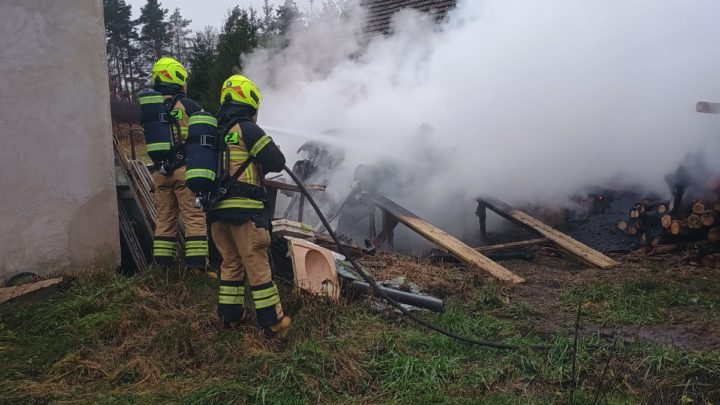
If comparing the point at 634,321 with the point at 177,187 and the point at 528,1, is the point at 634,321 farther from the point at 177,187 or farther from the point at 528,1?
the point at 528,1

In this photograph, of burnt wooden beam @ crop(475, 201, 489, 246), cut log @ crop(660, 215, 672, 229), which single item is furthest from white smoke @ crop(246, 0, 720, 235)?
cut log @ crop(660, 215, 672, 229)

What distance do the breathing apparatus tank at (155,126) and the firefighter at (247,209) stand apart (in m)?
1.37

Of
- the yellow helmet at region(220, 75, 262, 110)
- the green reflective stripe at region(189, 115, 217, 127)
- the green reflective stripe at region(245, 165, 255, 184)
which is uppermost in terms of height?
the yellow helmet at region(220, 75, 262, 110)

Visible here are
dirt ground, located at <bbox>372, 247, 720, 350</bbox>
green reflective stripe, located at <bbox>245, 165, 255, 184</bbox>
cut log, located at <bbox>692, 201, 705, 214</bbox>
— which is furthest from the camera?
cut log, located at <bbox>692, 201, 705, 214</bbox>

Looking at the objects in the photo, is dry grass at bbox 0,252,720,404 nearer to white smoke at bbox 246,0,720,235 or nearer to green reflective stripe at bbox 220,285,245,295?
green reflective stripe at bbox 220,285,245,295

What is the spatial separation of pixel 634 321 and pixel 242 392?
3111 millimetres

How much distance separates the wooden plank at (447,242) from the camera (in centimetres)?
610

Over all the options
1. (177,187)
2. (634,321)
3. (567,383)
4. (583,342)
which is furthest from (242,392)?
(634,321)

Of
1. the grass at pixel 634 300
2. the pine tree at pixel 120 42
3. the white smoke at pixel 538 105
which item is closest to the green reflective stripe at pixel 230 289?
the grass at pixel 634 300

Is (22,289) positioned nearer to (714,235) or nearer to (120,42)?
(714,235)

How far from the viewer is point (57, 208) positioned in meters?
5.28

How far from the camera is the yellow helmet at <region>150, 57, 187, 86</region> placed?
18.1 ft

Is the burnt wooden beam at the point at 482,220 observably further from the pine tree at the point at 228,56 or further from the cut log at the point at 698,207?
the pine tree at the point at 228,56

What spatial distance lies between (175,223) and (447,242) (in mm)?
3046
